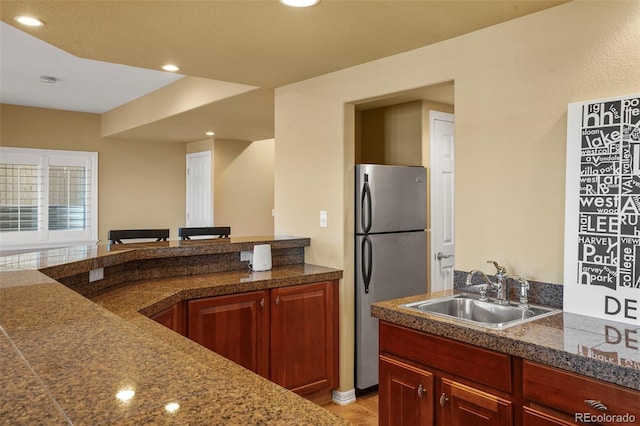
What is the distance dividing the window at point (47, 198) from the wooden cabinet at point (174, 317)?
15.1 feet

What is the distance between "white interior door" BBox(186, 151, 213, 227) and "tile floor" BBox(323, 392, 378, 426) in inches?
160

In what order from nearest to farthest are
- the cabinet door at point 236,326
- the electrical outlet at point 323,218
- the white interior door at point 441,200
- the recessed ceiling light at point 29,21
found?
the recessed ceiling light at point 29,21, the cabinet door at point 236,326, the electrical outlet at point 323,218, the white interior door at point 441,200

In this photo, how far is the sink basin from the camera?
7.09 ft

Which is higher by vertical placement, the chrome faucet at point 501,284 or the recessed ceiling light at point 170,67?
the recessed ceiling light at point 170,67

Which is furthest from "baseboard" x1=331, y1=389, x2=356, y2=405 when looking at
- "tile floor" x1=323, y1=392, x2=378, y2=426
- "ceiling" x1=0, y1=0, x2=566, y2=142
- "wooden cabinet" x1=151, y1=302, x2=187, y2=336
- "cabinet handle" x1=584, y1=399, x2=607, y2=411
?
"ceiling" x1=0, y1=0, x2=566, y2=142

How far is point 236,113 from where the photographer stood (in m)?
4.85

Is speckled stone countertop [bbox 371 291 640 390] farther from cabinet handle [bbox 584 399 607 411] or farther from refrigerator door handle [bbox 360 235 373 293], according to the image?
refrigerator door handle [bbox 360 235 373 293]

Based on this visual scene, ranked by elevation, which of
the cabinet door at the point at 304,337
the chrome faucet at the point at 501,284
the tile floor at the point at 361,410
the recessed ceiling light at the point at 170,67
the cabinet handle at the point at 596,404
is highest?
the recessed ceiling light at the point at 170,67

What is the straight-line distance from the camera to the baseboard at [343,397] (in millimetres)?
3303

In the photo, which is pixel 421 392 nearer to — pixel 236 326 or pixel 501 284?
pixel 501 284

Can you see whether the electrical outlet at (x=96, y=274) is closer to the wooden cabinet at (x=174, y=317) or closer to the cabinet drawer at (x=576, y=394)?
the wooden cabinet at (x=174, y=317)

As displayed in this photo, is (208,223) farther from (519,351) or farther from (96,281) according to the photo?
(519,351)

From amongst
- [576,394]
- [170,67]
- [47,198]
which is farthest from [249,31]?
[47,198]

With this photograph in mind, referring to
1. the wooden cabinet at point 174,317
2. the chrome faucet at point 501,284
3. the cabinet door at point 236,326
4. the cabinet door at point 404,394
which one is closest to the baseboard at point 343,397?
the cabinet door at point 236,326
